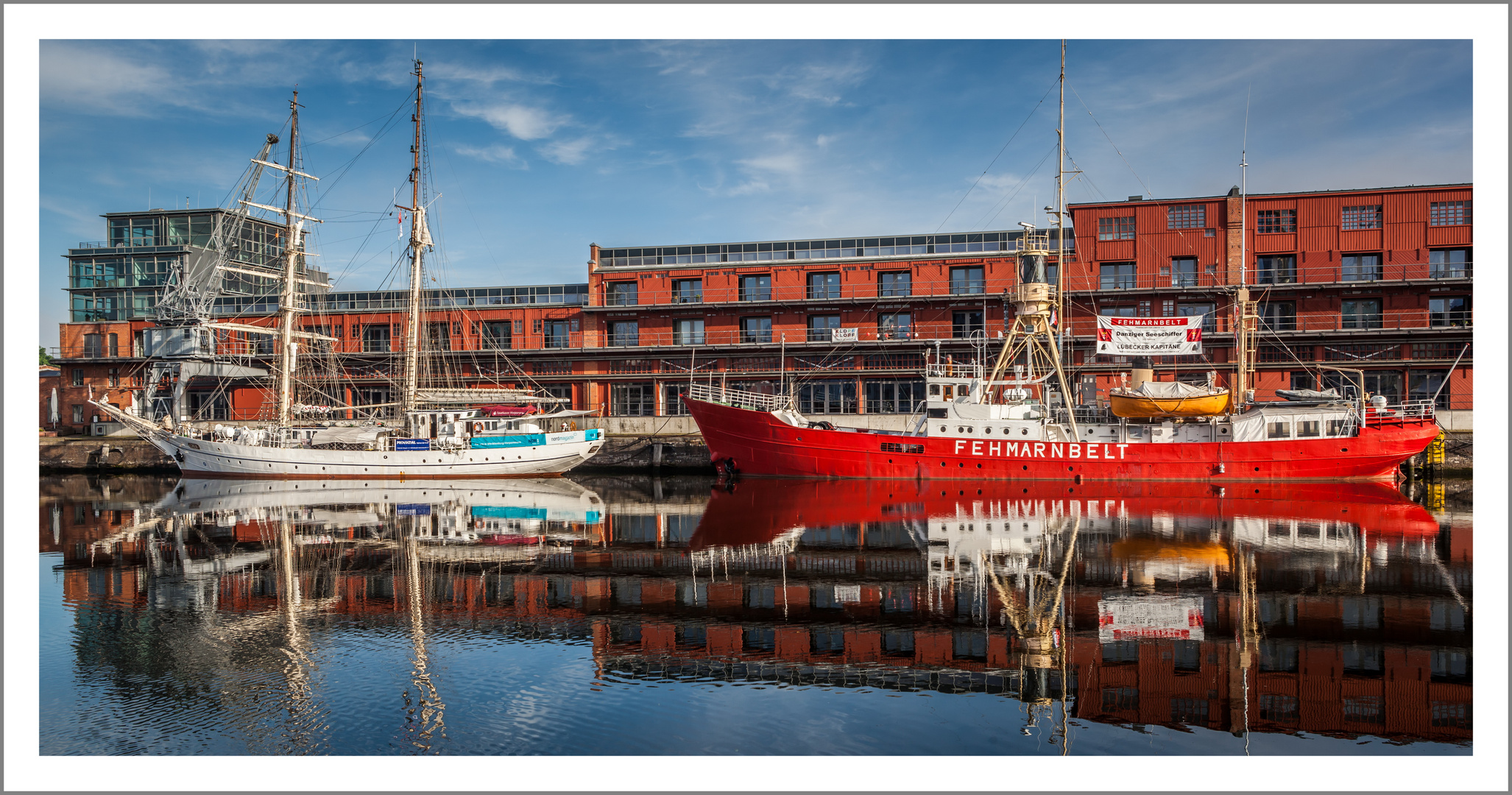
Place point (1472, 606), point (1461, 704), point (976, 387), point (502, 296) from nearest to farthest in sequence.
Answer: point (1461, 704) < point (1472, 606) < point (976, 387) < point (502, 296)

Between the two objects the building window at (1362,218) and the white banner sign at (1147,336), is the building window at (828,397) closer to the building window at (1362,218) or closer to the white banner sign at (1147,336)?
the white banner sign at (1147,336)

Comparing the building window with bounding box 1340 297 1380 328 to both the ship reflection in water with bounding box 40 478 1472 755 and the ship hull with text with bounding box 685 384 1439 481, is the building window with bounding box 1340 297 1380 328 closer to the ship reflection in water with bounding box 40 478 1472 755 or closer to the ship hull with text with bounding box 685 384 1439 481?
the ship hull with text with bounding box 685 384 1439 481

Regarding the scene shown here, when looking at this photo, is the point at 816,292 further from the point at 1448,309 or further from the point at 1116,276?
the point at 1448,309

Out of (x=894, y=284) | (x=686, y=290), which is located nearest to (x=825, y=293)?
(x=894, y=284)

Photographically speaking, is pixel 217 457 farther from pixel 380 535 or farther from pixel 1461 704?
pixel 1461 704

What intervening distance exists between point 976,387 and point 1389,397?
26461mm

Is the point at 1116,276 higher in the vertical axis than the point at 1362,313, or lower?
higher

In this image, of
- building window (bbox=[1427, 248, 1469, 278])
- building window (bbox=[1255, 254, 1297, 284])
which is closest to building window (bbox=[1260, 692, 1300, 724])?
building window (bbox=[1255, 254, 1297, 284])

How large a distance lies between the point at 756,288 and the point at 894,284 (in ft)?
28.5

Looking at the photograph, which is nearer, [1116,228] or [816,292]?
[1116,228]

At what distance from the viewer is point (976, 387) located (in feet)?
120

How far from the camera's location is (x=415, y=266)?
44.2m

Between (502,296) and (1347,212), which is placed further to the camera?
(502,296)

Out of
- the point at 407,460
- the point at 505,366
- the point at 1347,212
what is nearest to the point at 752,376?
the point at 505,366
